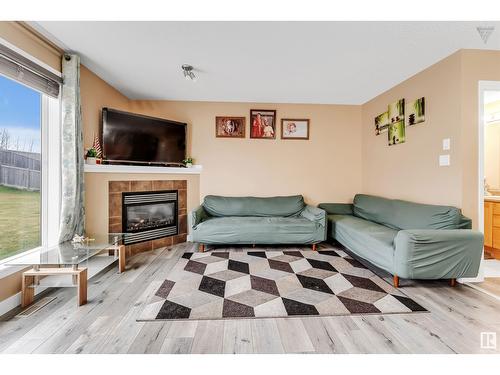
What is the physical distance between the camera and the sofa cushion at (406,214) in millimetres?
2143

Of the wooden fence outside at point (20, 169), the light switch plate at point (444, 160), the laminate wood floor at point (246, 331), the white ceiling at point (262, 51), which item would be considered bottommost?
the laminate wood floor at point (246, 331)

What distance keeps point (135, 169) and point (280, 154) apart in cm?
247

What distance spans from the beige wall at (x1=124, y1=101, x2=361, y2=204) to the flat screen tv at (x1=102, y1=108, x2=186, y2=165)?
0.30 meters

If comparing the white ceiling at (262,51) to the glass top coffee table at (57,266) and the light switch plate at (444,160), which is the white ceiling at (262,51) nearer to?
the light switch plate at (444,160)

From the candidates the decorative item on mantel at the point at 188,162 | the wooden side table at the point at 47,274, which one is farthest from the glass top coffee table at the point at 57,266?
the decorative item on mantel at the point at 188,162

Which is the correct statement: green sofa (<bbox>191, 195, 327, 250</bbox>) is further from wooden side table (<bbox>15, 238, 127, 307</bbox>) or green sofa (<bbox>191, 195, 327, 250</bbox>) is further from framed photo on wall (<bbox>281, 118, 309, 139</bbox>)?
framed photo on wall (<bbox>281, 118, 309, 139</bbox>)

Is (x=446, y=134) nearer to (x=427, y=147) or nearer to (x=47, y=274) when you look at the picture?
(x=427, y=147)

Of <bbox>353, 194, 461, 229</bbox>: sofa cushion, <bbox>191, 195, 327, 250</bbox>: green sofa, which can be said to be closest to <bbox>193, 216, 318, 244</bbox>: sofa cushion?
<bbox>191, 195, 327, 250</bbox>: green sofa

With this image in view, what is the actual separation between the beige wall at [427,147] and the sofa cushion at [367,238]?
71 cm

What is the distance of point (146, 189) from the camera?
3180 mm

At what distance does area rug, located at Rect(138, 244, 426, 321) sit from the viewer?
169cm

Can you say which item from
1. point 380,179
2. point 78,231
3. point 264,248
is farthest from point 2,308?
point 380,179
